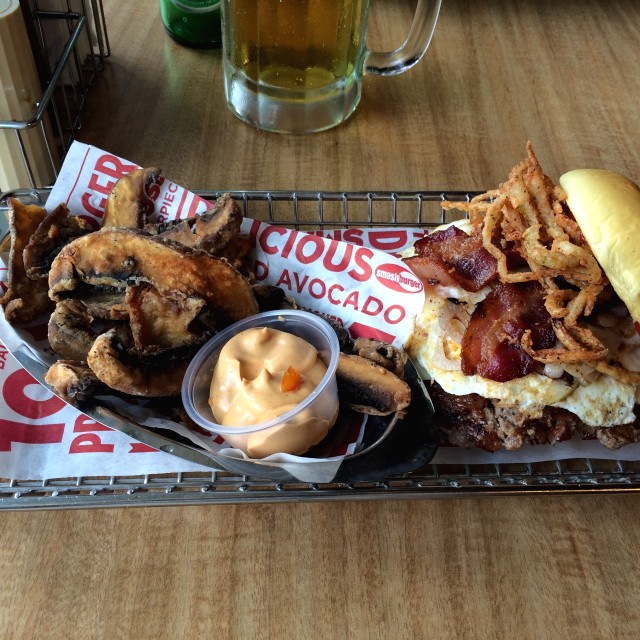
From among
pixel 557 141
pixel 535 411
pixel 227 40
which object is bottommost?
pixel 557 141

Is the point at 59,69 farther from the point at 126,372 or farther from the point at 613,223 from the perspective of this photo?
the point at 613,223

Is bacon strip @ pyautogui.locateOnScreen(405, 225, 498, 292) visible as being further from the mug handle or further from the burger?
the mug handle

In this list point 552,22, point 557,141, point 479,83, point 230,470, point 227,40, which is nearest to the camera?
point 230,470

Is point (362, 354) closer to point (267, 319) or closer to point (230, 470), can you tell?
point (267, 319)

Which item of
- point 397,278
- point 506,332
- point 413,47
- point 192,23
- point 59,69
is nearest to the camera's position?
Result: point 506,332

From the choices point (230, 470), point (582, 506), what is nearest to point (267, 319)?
point (230, 470)

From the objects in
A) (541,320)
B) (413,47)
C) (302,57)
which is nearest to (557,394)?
(541,320)

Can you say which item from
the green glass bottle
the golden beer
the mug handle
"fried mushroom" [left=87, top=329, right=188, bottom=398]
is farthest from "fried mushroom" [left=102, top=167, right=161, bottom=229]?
the green glass bottle
